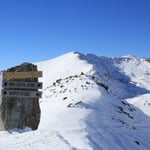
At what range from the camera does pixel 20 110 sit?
1855cm

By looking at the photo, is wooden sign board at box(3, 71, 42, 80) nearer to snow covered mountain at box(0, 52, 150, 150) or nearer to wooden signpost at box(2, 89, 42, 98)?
wooden signpost at box(2, 89, 42, 98)

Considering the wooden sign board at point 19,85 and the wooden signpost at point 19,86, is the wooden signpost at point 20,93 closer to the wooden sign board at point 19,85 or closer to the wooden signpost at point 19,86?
the wooden signpost at point 19,86

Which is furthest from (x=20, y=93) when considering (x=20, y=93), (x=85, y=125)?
(x=85, y=125)

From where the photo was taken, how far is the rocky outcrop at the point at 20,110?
18.4m

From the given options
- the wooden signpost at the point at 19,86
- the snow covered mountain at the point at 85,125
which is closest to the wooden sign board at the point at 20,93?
the wooden signpost at the point at 19,86

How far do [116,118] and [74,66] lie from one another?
158ft

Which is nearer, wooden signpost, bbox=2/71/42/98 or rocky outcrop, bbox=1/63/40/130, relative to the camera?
wooden signpost, bbox=2/71/42/98

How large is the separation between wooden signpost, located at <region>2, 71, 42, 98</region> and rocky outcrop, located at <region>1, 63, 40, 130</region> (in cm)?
23

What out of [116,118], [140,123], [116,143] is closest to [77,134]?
[116,143]

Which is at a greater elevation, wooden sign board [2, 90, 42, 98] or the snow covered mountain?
wooden sign board [2, 90, 42, 98]

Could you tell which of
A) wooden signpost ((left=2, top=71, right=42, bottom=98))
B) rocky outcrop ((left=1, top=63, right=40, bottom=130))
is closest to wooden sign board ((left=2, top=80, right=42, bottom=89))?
wooden signpost ((left=2, top=71, right=42, bottom=98))

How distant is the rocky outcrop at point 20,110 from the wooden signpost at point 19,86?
0.74ft

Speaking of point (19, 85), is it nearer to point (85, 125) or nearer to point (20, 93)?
point (20, 93)

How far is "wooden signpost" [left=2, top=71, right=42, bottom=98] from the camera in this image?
18.1 metres
